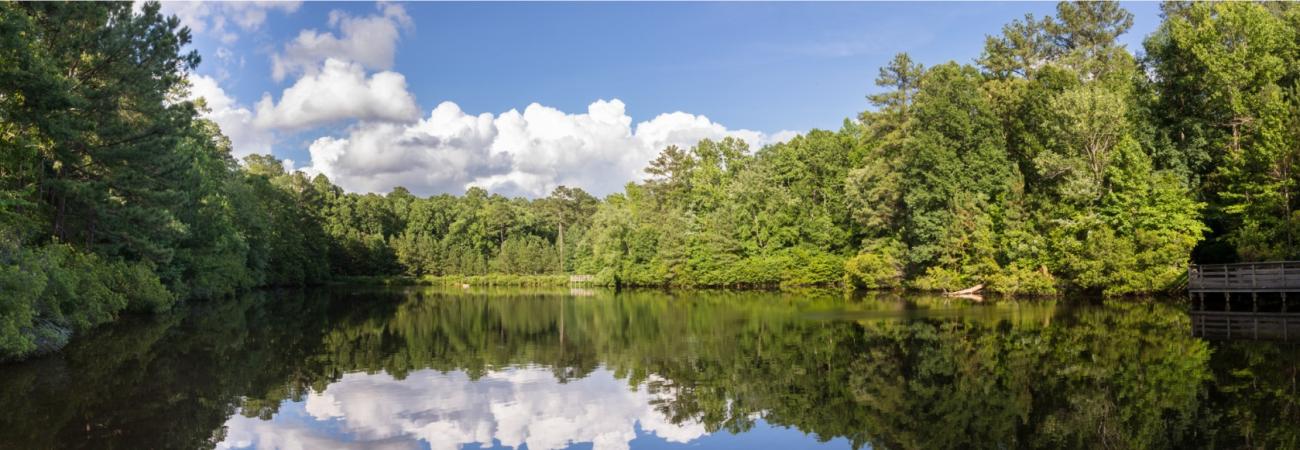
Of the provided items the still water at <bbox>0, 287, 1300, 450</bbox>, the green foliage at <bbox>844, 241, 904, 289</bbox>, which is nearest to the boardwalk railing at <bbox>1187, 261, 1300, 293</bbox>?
the still water at <bbox>0, 287, 1300, 450</bbox>

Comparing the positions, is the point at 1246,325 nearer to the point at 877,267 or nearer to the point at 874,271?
the point at 877,267

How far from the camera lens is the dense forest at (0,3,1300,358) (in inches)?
914

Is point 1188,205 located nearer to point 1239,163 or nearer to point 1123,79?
point 1239,163

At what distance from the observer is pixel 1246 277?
97.9ft

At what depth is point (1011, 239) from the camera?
42.2 meters

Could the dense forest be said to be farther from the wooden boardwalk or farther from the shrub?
the wooden boardwalk

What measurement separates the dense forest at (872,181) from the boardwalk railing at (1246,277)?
1320 mm

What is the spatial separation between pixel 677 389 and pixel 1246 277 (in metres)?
25.9

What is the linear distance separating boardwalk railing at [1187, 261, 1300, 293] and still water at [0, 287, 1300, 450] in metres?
4.91

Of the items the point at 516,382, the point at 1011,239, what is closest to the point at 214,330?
the point at 516,382

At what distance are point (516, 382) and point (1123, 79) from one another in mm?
40033

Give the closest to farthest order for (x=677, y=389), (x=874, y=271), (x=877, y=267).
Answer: (x=677, y=389) < (x=877, y=267) < (x=874, y=271)

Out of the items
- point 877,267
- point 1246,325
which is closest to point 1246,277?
point 1246,325

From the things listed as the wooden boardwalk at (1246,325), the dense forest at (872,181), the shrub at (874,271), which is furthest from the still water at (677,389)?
the shrub at (874,271)
